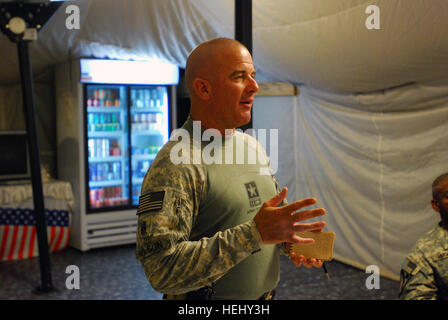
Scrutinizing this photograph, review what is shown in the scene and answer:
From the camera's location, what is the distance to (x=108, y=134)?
691 cm

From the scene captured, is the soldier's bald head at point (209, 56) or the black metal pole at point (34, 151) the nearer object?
the soldier's bald head at point (209, 56)

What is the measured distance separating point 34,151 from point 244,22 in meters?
3.33

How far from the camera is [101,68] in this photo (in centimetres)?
655

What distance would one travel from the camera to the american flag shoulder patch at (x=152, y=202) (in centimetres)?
145

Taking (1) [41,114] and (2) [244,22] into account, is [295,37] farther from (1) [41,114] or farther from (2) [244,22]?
(1) [41,114]

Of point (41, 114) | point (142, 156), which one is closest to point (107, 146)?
point (142, 156)

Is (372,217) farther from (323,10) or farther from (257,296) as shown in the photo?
(257,296)

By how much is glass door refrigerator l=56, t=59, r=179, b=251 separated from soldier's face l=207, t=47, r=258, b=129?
5.24 metres

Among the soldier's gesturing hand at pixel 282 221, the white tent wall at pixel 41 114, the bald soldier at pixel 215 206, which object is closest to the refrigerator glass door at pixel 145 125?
the white tent wall at pixel 41 114

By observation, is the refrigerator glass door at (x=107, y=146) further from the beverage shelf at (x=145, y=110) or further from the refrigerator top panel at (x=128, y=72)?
the refrigerator top panel at (x=128, y=72)

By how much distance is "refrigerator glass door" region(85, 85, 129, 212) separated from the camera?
691 centimetres

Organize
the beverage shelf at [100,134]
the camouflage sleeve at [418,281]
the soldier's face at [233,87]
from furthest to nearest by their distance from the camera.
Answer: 1. the beverage shelf at [100,134]
2. the camouflage sleeve at [418,281]
3. the soldier's face at [233,87]

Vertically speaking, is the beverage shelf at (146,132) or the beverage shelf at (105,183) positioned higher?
the beverage shelf at (146,132)

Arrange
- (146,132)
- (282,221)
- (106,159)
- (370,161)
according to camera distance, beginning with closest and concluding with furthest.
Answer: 1. (282,221)
2. (370,161)
3. (106,159)
4. (146,132)
